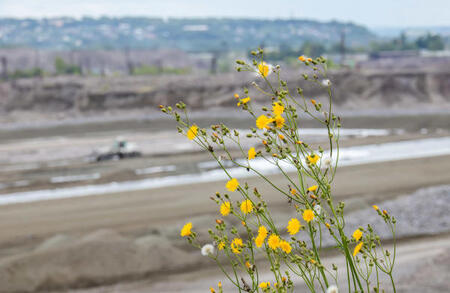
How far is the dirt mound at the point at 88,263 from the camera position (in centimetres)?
1486

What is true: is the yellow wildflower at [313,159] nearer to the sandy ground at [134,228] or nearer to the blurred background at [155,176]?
the blurred background at [155,176]

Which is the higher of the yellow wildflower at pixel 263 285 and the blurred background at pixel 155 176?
the yellow wildflower at pixel 263 285

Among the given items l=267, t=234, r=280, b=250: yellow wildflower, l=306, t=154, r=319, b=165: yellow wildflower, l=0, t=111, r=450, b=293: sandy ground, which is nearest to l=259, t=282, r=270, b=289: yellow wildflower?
l=267, t=234, r=280, b=250: yellow wildflower

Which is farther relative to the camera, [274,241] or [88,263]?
[88,263]

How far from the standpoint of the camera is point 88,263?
15.5 meters

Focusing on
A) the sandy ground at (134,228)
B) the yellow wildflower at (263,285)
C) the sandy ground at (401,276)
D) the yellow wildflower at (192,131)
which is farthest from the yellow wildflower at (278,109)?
the sandy ground at (134,228)

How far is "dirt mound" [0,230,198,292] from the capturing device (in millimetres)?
14859

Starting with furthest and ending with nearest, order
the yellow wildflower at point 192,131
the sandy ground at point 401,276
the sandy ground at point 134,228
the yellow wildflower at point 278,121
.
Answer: the sandy ground at point 134,228 < the sandy ground at point 401,276 < the yellow wildflower at point 192,131 < the yellow wildflower at point 278,121

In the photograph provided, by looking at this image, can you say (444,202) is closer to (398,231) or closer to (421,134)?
(398,231)

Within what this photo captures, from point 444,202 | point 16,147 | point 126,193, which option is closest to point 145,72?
point 16,147

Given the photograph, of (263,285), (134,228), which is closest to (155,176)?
(134,228)

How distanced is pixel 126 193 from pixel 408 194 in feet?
38.9

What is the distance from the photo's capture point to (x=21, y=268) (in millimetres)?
→ 15289

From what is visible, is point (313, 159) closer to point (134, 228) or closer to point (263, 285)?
point (263, 285)
